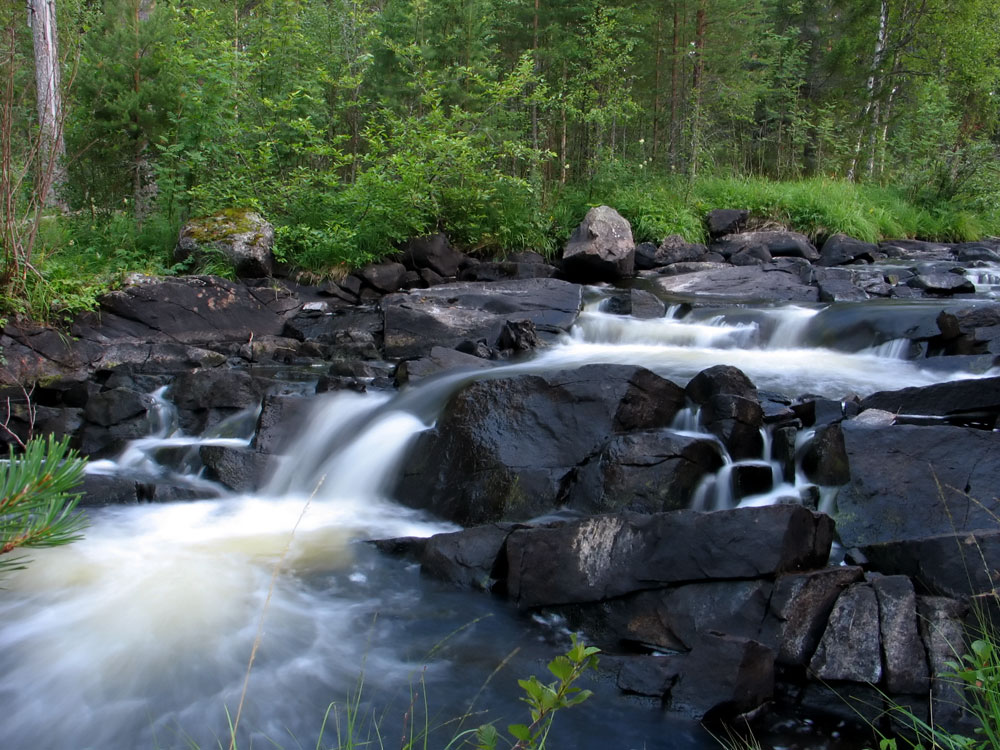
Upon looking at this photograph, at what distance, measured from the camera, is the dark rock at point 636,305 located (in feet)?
39.8

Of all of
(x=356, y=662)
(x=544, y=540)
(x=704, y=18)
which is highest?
(x=704, y=18)

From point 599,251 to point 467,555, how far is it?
10.2 metres

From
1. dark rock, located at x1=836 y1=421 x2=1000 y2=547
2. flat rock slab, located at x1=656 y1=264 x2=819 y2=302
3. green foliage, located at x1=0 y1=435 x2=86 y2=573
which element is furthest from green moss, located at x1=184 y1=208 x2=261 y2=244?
green foliage, located at x1=0 y1=435 x2=86 y2=573

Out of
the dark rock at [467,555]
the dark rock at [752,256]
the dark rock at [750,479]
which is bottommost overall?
the dark rock at [467,555]

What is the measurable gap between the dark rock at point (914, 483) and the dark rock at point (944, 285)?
8345 mm

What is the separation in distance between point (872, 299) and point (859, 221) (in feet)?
21.6

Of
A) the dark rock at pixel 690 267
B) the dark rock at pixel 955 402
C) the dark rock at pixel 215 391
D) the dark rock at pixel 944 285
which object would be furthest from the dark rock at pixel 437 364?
the dark rock at pixel 944 285

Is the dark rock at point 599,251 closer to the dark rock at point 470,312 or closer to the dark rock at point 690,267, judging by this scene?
the dark rock at point 690,267

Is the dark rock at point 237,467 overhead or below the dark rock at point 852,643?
below

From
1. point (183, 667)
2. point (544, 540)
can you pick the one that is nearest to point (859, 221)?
point (544, 540)

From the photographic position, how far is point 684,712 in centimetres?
386

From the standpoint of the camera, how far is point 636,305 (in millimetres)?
12258

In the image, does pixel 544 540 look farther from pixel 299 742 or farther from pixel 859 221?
pixel 859 221

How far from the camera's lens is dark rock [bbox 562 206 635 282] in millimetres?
14773
